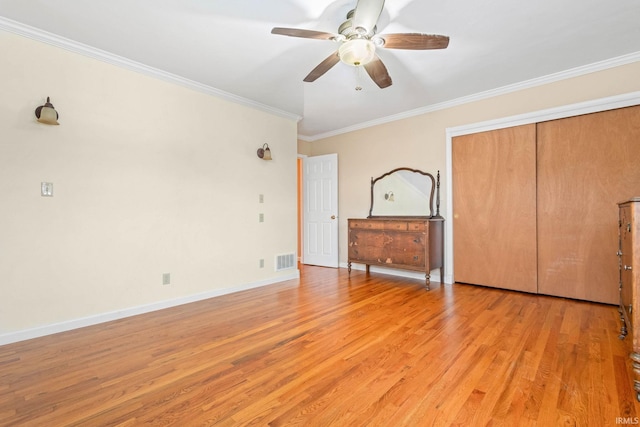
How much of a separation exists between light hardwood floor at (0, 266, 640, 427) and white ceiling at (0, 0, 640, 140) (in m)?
2.48

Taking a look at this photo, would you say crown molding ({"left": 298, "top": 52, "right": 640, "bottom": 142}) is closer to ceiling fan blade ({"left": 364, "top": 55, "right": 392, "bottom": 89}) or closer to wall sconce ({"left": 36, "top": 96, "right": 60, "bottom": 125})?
ceiling fan blade ({"left": 364, "top": 55, "right": 392, "bottom": 89})

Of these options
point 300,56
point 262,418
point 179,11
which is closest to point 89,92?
point 179,11

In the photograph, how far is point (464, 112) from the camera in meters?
3.94

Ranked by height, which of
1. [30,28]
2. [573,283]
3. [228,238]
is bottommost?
[573,283]

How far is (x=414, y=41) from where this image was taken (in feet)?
6.85

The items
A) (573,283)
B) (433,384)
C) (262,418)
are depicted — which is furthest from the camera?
(573,283)

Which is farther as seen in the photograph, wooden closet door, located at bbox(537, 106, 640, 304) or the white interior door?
the white interior door

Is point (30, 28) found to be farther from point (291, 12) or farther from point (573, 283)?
point (573, 283)

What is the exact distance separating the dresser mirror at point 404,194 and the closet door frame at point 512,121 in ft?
0.57

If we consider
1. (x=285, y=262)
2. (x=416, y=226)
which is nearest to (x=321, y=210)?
(x=285, y=262)

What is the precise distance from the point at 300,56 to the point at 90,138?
2081 mm

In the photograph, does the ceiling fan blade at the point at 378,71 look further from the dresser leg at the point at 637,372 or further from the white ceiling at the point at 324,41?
the dresser leg at the point at 637,372

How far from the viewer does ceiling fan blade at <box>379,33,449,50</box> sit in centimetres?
201

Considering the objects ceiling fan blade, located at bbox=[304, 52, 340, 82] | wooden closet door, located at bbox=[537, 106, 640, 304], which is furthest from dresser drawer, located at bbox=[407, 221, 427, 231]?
ceiling fan blade, located at bbox=[304, 52, 340, 82]
